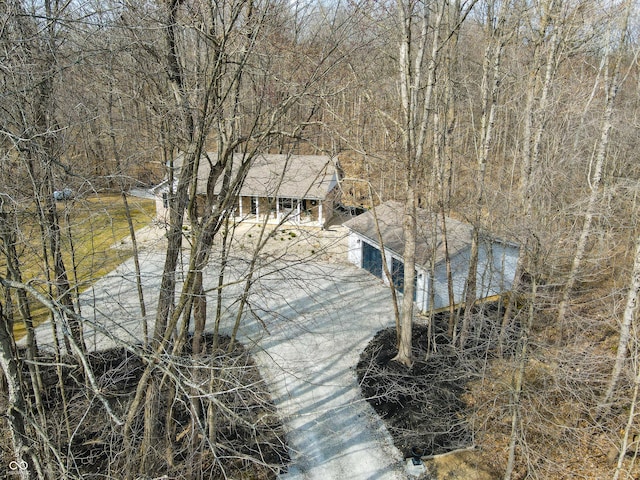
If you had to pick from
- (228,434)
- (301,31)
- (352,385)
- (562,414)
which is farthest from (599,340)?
(301,31)

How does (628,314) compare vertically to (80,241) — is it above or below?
below

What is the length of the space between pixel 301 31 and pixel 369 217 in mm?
10176

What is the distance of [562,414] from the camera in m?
8.78

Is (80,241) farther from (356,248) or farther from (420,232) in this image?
(356,248)

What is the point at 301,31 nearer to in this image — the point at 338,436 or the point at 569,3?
the point at 569,3

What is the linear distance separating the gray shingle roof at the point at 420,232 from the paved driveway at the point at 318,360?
5.71ft

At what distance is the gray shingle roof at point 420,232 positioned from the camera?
12627mm

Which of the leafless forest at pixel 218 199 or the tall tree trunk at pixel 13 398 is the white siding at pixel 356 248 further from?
the tall tree trunk at pixel 13 398

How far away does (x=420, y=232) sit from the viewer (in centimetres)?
1275

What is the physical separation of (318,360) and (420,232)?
15.4 feet

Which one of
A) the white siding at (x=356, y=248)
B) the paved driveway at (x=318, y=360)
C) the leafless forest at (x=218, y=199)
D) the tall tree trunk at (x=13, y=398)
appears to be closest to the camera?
the tall tree trunk at (x=13, y=398)

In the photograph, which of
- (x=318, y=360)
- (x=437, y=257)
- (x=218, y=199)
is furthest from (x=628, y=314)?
(x=218, y=199)

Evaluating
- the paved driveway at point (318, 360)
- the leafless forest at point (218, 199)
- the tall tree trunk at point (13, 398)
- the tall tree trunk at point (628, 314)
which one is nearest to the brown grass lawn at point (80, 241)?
the leafless forest at point (218, 199)

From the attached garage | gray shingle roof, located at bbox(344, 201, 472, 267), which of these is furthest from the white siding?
gray shingle roof, located at bbox(344, 201, 472, 267)
